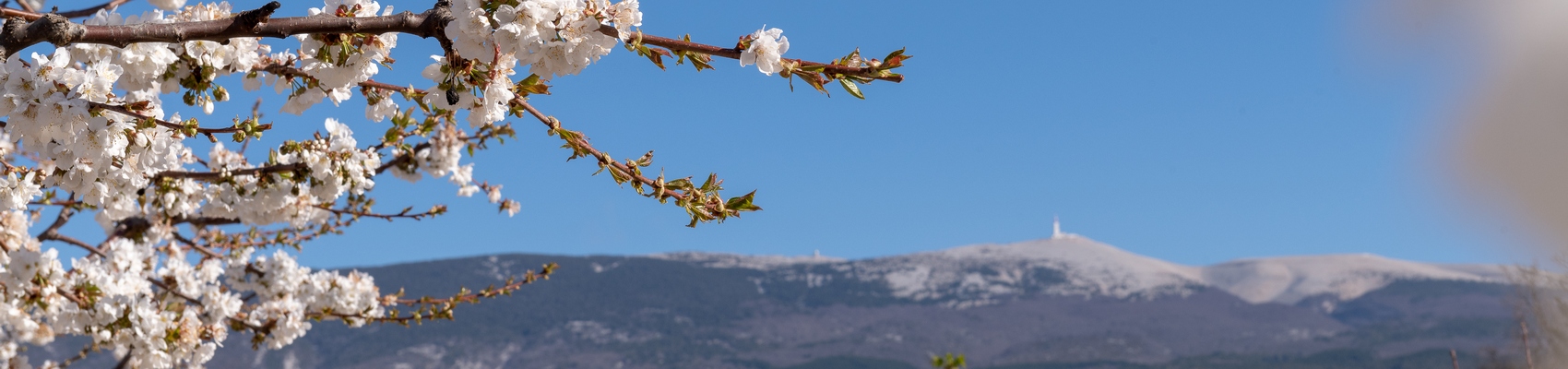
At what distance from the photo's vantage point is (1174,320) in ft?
376

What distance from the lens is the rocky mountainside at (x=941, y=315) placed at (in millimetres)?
105125

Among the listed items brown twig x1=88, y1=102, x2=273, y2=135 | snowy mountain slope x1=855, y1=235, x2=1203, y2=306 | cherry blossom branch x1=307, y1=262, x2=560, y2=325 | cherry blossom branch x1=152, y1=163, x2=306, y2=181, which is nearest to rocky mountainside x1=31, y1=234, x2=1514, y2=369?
snowy mountain slope x1=855, y1=235, x2=1203, y2=306

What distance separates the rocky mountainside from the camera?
105 metres

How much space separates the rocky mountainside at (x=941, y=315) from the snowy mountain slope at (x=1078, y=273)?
334 mm

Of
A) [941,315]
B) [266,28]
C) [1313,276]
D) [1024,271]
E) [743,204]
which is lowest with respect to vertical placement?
[743,204]

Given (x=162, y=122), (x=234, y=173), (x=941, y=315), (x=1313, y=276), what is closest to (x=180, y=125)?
(x=162, y=122)

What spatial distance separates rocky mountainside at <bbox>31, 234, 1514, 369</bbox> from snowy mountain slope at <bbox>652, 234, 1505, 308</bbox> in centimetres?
33

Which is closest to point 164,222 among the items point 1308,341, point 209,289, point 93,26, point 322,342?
point 209,289

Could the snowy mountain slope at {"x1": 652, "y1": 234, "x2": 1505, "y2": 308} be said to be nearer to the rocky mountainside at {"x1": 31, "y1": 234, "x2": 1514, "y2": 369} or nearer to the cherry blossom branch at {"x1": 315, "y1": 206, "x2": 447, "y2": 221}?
the rocky mountainside at {"x1": 31, "y1": 234, "x2": 1514, "y2": 369}

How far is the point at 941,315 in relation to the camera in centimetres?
12188

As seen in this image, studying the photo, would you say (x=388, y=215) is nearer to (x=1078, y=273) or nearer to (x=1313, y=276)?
(x=1078, y=273)

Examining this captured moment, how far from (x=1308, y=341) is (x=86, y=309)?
11450cm

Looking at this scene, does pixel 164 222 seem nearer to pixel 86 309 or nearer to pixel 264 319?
pixel 264 319

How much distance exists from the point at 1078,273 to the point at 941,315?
924 inches
